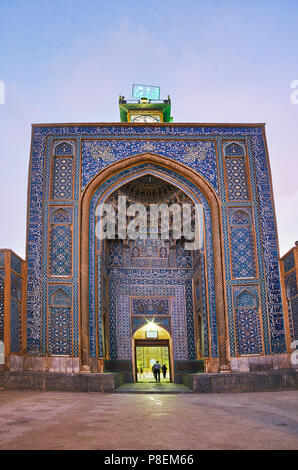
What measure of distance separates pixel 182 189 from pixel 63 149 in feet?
10.2

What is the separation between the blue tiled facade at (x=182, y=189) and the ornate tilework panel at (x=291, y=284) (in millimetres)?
237

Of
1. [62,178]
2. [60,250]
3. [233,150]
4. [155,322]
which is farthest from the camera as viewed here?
[155,322]

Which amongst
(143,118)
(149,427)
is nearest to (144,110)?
(143,118)

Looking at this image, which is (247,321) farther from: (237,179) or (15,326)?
(15,326)

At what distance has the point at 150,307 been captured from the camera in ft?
40.9

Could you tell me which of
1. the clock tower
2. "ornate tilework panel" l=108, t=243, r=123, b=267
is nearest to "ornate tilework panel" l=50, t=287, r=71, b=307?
"ornate tilework panel" l=108, t=243, r=123, b=267

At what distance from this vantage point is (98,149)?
11094mm

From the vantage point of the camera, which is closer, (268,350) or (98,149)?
(268,350)

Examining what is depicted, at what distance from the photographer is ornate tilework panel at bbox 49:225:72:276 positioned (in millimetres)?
10062

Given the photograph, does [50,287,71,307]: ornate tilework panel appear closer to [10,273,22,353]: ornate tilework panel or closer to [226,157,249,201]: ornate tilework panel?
[10,273,22,353]: ornate tilework panel
